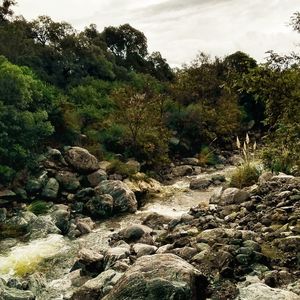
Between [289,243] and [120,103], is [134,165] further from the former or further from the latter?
[289,243]

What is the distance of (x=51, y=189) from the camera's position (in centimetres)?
2409

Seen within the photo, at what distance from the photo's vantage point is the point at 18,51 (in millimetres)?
42438

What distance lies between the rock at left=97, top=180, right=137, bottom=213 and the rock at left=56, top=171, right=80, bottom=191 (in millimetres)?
1924

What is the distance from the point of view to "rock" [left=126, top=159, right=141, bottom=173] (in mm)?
27972

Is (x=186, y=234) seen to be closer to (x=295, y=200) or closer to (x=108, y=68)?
(x=295, y=200)

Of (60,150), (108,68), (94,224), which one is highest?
(108,68)

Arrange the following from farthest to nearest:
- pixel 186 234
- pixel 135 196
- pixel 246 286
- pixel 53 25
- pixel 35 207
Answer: pixel 53 25
pixel 135 196
pixel 35 207
pixel 186 234
pixel 246 286

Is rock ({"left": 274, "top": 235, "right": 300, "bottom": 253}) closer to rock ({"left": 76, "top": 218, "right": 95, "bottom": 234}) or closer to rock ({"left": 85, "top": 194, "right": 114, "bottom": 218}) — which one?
rock ({"left": 76, "top": 218, "right": 95, "bottom": 234})

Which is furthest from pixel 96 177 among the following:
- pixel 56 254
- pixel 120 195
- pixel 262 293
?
pixel 262 293

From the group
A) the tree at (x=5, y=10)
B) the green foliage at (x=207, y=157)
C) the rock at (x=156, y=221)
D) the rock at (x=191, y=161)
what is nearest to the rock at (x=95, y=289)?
the rock at (x=156, y=221)

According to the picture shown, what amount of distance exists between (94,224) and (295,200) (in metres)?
9.38

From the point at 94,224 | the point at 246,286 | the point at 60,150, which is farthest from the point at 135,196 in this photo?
the point at 246,286

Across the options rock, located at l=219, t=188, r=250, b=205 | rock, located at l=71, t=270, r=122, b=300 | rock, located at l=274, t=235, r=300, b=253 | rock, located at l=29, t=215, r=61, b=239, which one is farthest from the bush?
rock, located at l=71, t=270, r=122, b=300

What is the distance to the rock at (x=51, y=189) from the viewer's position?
934 inches
